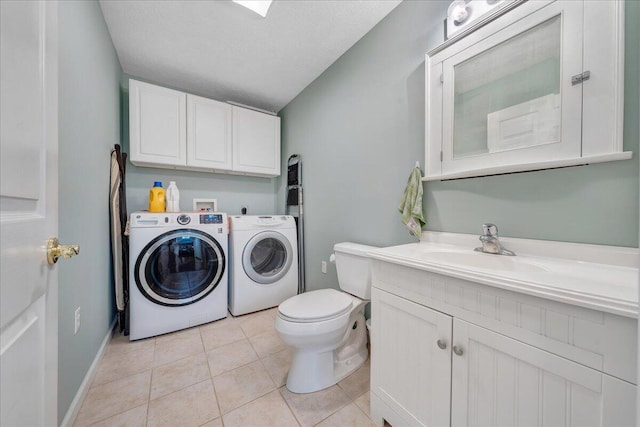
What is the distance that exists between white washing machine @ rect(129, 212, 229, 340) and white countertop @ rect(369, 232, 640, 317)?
1581 mm

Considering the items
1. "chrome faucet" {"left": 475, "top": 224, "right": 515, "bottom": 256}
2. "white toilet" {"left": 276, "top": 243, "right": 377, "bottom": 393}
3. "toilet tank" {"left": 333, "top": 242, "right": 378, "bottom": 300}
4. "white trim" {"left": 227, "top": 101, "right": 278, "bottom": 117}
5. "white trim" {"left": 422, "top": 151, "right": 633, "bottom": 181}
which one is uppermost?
"white trim" {"left": 227, "top": 101, "right": 278, "bottom": 117}

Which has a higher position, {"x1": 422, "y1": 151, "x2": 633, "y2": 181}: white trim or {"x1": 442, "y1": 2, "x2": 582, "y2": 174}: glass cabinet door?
{"x1": 442, "y1": 2, "x2": 582, "y2": 174}: glass cabinet door

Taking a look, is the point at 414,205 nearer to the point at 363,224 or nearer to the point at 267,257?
the point at 363,224

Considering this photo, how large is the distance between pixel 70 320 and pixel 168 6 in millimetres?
1930

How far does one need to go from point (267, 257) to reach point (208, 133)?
4.65 feet

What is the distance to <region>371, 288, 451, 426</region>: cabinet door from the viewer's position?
863mm

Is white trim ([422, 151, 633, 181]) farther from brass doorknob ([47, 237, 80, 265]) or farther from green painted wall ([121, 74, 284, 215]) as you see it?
green painted wall ([121, 74, 284, 215])

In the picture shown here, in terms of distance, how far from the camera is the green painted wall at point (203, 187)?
234 centimetres

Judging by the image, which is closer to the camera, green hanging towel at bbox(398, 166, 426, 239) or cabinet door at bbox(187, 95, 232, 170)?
green hanging towel at bbox(398, 166, 426, 239)

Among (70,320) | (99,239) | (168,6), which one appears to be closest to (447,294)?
(70,320)

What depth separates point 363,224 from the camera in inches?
70.8

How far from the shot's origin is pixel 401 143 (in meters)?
1.52

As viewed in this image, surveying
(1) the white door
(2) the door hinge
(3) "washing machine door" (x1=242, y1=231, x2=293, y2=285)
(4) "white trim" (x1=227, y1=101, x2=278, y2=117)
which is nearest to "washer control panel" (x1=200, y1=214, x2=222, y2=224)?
(3) "washing machine door" (x1=242, y1=231, x2=293, y2=285)

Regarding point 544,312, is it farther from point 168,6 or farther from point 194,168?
point 194,168
